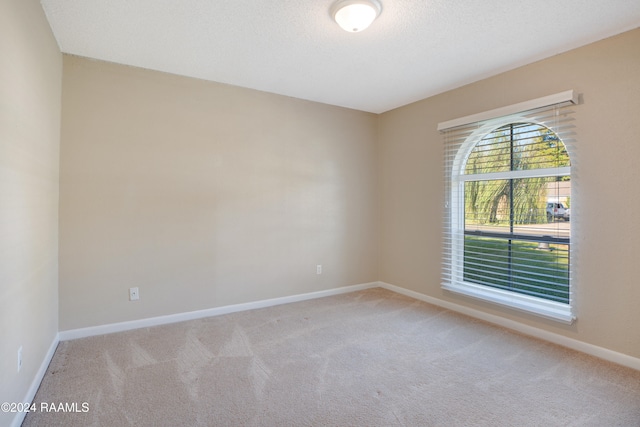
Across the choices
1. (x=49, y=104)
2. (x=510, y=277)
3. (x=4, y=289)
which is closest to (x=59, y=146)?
(x=49, y=104)

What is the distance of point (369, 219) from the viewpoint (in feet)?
14.8

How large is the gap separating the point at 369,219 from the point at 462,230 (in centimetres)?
133

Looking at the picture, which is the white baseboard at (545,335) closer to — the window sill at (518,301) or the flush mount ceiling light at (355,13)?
the window sill at (518,301)

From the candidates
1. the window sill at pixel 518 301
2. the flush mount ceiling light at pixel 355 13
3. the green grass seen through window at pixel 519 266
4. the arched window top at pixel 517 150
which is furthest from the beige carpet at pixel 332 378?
the flush mount ceiling light at pixel 355 13

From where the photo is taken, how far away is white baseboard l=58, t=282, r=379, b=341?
2800 millimetres

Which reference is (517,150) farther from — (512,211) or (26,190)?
(26,190)

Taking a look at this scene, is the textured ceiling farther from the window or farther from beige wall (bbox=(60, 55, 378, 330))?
the window

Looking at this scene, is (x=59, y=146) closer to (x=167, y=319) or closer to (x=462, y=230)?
(x=167, y=319)

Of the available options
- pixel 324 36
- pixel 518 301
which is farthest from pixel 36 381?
pixel 518 301

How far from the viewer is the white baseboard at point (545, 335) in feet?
7.74

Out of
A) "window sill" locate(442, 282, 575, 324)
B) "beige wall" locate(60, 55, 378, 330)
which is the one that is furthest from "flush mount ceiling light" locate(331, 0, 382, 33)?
"window sill" locate(442, 282, 575, 324)

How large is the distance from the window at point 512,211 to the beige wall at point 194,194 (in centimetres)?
136

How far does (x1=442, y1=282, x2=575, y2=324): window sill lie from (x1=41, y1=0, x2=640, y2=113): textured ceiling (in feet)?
7.11

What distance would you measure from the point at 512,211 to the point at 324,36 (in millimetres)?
2390
